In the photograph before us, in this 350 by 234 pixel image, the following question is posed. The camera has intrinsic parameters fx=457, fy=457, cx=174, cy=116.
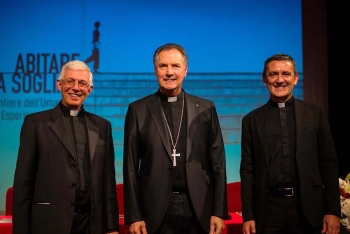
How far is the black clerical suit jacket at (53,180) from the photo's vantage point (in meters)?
2.73

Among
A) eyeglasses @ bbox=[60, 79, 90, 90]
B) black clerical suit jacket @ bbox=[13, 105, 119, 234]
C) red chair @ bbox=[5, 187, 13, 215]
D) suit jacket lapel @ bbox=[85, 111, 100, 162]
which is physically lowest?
red chair @ bbox=[5, 187, 13, 215]

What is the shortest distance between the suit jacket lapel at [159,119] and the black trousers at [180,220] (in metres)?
0.32

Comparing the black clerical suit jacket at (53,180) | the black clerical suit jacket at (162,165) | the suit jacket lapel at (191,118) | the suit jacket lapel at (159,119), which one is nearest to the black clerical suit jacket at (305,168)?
the black clerical suit jacket at (162,165)

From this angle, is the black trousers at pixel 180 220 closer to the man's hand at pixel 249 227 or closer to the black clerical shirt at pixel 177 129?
the black clerical shirt at pixel 177 129

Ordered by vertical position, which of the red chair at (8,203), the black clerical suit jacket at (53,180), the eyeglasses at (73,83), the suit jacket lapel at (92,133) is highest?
the eyeglasses at (73,83)

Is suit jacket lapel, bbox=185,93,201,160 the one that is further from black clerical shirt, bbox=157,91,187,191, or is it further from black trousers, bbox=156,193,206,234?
black trousers, bbox=156,193,206,234

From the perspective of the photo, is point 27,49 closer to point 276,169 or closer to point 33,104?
point 33,104

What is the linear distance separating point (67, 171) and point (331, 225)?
1695 mm

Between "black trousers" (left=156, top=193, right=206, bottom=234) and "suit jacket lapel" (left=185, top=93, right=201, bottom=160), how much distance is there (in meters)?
0.31

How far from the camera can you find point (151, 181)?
2.83m

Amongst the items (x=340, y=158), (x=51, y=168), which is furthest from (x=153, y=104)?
(x=340, y=158)

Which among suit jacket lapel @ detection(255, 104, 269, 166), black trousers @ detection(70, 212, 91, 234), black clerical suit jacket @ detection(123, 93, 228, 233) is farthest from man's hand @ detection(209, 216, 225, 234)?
black trousers @ detection(70, 212, 91, 234)

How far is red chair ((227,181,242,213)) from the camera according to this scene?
5156 millimetres

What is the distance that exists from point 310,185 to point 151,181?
40.6 inches
